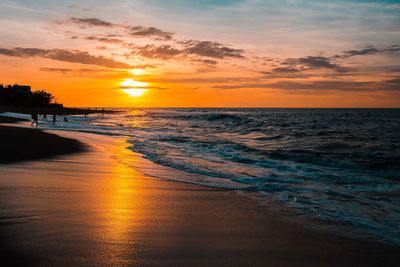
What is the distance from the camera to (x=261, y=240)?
17.0 feet

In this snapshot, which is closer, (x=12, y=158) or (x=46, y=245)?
(x=46, y=245)

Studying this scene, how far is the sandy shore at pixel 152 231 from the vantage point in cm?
435

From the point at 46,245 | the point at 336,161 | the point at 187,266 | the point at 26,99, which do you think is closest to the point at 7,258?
the point at 46,245

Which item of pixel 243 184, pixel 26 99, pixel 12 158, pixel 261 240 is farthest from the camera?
pixel 26 99

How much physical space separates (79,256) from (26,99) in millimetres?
117463

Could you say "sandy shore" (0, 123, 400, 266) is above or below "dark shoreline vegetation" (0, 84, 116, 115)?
below

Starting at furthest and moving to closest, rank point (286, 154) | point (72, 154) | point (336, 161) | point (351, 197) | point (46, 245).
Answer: point (286, 154)
point (336, 161)
point (72, 154)
point (351, 197)
point (46, 245)

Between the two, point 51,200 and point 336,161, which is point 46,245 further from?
point 336,161

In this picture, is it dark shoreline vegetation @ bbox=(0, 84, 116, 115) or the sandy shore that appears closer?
the sandy shore

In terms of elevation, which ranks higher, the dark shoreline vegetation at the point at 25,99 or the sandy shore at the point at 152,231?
the dark shoreline vegetation at the point at 25,99

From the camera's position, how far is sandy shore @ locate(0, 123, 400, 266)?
171 inches

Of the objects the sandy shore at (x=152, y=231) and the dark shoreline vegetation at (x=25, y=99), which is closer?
the sandy shore at (x=152, y=231)

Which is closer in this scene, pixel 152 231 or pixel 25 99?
pixel 152 231

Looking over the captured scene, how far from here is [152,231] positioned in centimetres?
532
